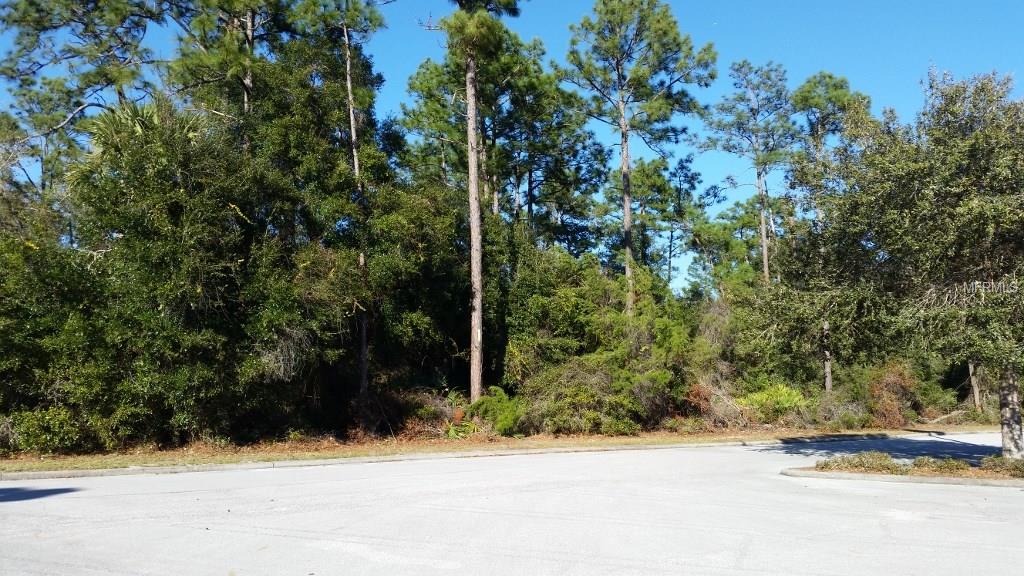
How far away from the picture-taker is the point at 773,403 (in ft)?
86.8

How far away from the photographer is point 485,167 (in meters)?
32.8

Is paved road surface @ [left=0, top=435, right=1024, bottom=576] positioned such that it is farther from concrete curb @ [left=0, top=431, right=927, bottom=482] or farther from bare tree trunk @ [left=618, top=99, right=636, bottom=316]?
bare tree trunk @ [left=618, top=99, right=636, bottom=316]

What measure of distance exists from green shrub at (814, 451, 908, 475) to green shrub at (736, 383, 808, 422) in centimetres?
1293

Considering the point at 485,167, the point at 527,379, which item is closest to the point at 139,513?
the point at 527,379

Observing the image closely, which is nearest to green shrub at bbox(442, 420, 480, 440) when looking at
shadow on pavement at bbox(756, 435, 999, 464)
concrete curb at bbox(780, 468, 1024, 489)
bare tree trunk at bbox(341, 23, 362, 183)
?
bare tree trunk at bbox(341, 23, 362, 183)

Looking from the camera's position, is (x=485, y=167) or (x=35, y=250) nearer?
(x=35, y=250)

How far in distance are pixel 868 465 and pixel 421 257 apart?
44.7 feet

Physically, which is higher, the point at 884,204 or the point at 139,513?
the point at 884,204

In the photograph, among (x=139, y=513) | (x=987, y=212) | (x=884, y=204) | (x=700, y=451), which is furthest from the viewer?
(x=700, y=451)

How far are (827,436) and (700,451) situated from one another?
755cm

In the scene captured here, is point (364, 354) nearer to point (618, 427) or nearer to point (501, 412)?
point (501, 412)

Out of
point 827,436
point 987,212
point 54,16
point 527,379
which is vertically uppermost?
Result: point 54,16

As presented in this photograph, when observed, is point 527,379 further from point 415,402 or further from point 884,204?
point 884,204

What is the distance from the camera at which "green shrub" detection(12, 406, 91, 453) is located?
15.2 m
